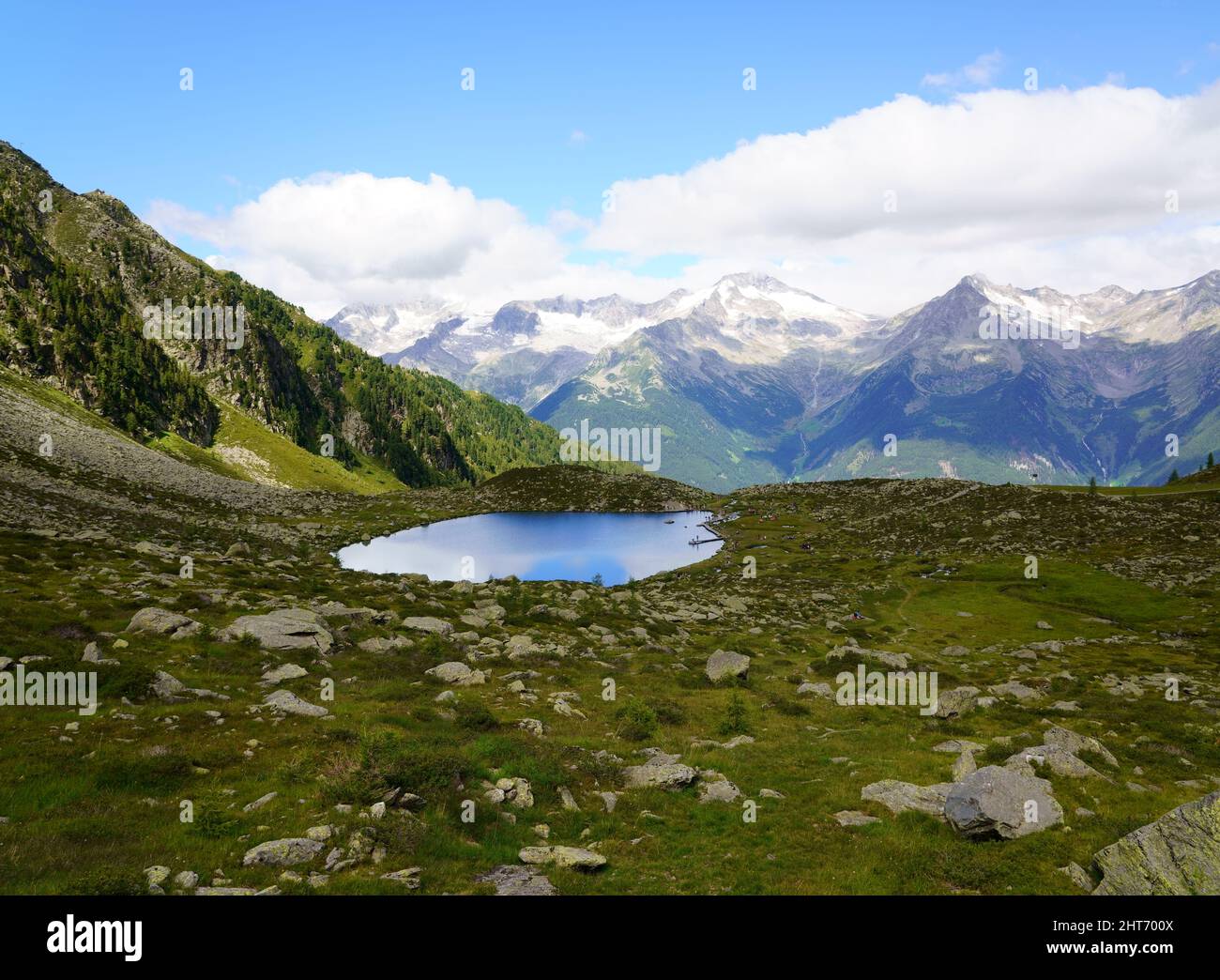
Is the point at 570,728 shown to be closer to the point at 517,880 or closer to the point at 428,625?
the point at 517,880

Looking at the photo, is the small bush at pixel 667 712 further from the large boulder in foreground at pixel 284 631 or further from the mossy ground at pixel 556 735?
the large boulder in foreground at pixel 284 631

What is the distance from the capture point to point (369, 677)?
1085 inches

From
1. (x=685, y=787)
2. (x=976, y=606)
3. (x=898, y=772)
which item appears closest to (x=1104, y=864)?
(x=898, y=772)

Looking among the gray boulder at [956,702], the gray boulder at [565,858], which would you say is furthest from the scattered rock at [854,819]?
the gray boulder at [956,702]

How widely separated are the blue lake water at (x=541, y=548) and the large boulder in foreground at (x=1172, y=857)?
62554mm

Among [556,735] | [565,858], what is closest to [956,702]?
[556,735]

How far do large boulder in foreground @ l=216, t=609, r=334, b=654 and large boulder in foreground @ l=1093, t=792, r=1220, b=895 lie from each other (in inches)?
1160

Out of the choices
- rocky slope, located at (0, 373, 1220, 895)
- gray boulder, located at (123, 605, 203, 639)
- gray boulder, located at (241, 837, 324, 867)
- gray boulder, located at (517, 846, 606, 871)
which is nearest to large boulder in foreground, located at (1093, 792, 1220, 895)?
rocky slope, located at (0, 373, 1220, 895)

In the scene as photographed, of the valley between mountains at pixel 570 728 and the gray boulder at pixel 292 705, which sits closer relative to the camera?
the valley between mountains at pixel 570 728

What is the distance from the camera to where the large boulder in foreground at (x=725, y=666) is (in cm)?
3534

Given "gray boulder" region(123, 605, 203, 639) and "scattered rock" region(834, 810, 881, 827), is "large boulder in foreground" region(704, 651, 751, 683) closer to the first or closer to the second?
"scattered rock" region(834, 810, 881, 827)

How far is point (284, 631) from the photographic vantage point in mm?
29438

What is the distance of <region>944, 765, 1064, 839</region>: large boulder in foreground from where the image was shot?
53.1 ft
